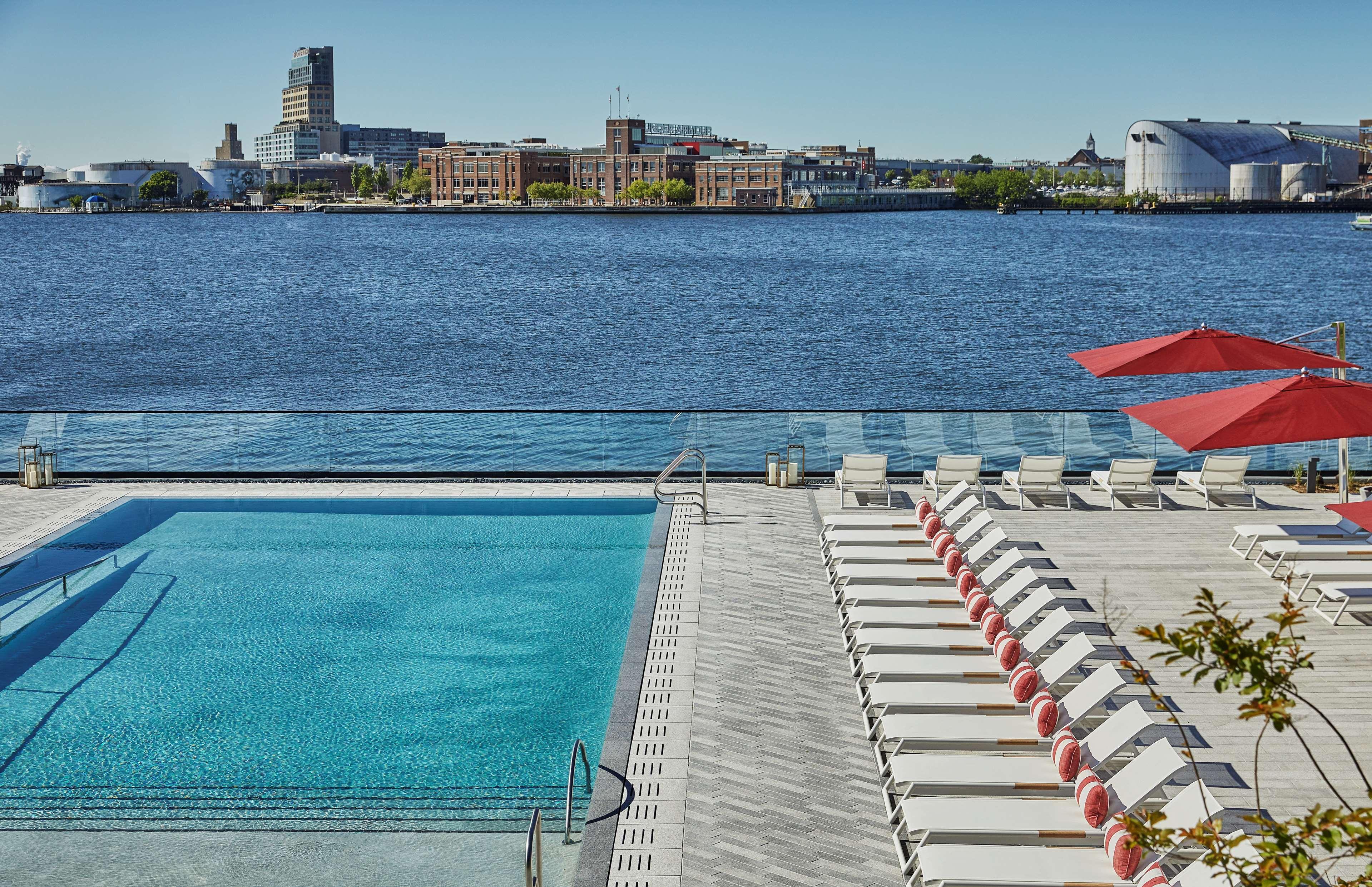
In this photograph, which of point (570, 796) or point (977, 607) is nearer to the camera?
point (570, 796)

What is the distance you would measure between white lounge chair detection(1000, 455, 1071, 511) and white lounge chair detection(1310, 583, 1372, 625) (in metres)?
4.54

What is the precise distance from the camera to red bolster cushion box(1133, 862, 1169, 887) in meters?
6.81

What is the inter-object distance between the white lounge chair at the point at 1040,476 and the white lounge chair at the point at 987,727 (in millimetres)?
7489

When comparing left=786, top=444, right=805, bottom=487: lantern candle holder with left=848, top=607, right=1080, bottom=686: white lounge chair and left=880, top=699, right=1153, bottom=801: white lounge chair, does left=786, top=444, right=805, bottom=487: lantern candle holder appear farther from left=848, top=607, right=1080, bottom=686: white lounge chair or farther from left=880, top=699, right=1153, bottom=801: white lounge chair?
left=880, top=699, right=1153, bottom=801: white lounge chair

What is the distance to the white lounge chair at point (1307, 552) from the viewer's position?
13172mm

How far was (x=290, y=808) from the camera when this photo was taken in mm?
8781

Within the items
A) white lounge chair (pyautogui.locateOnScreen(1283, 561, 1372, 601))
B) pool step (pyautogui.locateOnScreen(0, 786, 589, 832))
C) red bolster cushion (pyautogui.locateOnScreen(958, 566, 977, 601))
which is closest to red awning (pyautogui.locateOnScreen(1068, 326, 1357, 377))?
white lounge chair (pyautogui.locateOnScreen(1283, 561, 1372, 601))

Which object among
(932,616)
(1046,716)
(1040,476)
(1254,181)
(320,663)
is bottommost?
(320,663)

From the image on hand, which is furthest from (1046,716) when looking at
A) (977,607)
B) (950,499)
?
(950,499)

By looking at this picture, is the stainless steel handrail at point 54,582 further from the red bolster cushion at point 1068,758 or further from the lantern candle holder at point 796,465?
the red bolster cushion at point 1068,758

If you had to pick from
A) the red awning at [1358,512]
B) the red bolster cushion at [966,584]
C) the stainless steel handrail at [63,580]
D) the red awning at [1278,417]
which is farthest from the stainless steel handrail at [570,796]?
the stainless steel handrail at [63,580]

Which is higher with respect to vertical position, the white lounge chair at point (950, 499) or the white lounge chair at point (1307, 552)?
the white lounge chair at point (950, 499)

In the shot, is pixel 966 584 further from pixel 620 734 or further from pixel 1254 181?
pixel 1254 181

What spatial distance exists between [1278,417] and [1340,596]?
6.23 feet
